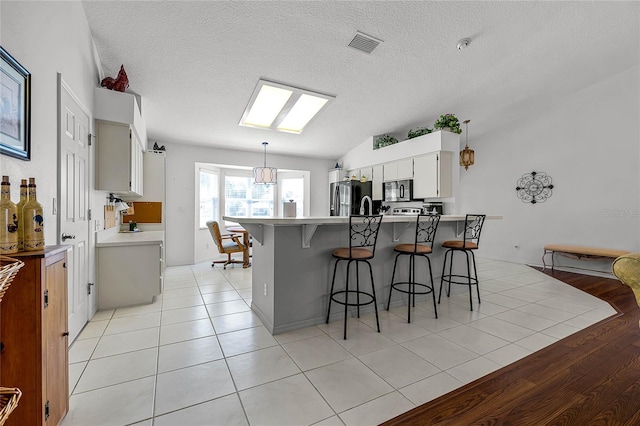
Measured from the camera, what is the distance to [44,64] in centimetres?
181

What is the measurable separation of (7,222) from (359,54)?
363 cm

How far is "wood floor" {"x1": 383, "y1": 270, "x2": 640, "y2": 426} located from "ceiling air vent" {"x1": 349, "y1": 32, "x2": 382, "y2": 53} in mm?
3467

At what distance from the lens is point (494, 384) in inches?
72.3

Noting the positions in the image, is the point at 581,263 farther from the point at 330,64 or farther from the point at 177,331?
the point at 177,331

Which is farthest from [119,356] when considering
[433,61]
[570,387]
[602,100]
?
[602,100]

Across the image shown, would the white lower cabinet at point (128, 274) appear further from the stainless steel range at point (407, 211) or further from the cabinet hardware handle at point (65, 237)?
the stainless steel range at point (407, 211)

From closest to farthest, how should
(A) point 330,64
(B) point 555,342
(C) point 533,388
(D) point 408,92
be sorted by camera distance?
(C) point 533,388 < (B) point 555,342 < (A) point 330,64 < (D) point 408,92

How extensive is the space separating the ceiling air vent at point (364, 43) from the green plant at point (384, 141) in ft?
8.39

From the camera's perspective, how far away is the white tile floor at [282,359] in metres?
1.59

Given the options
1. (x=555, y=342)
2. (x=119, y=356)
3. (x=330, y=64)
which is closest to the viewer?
(x=119, y=356)

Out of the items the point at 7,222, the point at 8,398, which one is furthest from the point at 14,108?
the point at 8,398

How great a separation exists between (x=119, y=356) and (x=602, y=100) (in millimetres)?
7523

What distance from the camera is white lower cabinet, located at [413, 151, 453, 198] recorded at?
4.87 meters

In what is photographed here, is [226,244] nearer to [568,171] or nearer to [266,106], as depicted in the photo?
[266,106]
